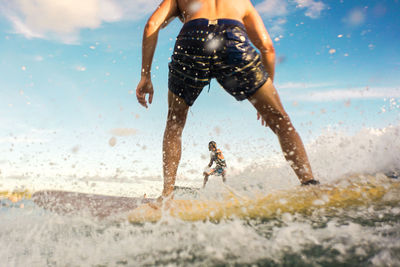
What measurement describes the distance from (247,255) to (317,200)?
107cm

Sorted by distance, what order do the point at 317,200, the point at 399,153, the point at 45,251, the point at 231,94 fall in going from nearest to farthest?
the point at 45,251 → the point at 317,200 → the point at 231,94 → the point at 399,153

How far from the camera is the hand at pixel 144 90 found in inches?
94.3

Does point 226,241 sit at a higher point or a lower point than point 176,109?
lower

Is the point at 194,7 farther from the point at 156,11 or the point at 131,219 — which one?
the point at 131,219

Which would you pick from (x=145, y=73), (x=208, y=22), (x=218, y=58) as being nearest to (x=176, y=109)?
(x=145, y=73)

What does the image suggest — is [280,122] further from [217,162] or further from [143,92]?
[217,162]

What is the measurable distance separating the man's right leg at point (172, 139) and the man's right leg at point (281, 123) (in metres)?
0.61

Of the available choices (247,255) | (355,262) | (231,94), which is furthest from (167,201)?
(355,262)

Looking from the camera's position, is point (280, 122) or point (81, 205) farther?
point (81, 205)

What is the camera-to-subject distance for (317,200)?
186 cm

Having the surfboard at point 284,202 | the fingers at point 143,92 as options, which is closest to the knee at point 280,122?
the surfboard at point 284,202

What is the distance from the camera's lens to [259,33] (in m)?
2.35

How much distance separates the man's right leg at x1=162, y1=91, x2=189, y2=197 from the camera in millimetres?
2314

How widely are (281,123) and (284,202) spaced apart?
638mm
